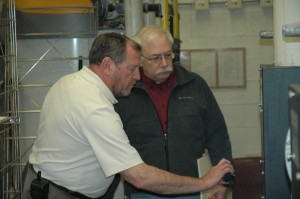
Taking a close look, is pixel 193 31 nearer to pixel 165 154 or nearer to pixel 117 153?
pixel 165 154

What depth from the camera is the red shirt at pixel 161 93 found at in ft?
6.34

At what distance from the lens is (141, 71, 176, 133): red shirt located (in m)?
1.93

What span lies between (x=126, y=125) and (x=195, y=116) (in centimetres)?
31

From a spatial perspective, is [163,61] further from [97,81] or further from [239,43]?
[239,43]

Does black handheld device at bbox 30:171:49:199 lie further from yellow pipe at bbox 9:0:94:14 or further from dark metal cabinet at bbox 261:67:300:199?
yellow pipe at bbox 9:0:94:14

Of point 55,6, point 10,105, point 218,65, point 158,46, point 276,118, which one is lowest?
point 10,105

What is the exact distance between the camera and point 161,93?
1.98 meters

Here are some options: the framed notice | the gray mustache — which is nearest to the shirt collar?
the gray mustache

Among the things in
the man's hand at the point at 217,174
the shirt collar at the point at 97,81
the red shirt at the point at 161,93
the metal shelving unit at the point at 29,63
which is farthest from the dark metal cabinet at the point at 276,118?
the metal shelving unit at the point at 29,63

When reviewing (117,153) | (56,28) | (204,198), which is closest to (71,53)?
(56,28)

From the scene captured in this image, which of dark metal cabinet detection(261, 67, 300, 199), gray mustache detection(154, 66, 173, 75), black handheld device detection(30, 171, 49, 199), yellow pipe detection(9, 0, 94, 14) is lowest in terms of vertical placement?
black handheld device detection(30, 171, 49, 199)

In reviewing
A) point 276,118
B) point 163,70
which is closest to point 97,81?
point 163,70

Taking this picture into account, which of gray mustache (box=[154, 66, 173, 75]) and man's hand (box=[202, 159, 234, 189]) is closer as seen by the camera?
man's hand (box=[202, 159, 234, 189])

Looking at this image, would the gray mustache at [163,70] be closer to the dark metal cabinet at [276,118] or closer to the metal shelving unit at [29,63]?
the dark metal cabinet at [276,118]
